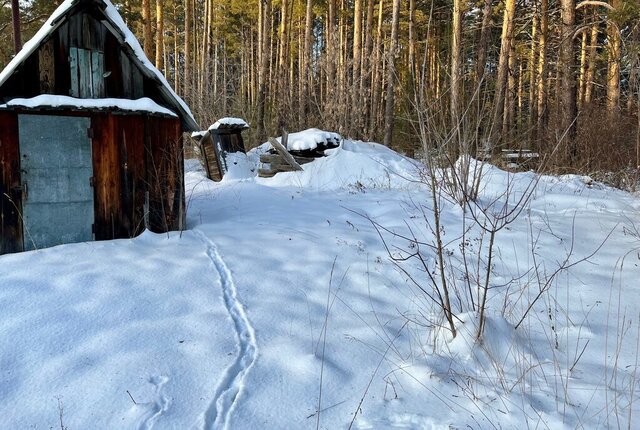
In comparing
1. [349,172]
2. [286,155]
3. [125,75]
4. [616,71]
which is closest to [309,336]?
[125,75]

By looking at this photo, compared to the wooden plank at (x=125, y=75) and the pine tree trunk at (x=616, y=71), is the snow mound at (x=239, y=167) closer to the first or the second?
the wooden plank at (x=125, y=75)

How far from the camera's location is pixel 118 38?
591cm

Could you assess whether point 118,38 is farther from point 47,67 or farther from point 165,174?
point 165,174

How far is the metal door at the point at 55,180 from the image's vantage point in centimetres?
557

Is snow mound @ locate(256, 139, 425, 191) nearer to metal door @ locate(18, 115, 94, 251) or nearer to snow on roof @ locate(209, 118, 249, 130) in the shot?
snow on roof @ locate(209, 118, 249, 130)

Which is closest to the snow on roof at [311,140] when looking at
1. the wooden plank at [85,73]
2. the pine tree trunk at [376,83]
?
the pine tree trunk at [376,83]

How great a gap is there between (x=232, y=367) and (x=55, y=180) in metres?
4.23

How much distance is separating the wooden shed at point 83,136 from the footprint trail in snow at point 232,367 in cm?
251

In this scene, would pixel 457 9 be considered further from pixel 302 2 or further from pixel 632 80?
pixel 302 2

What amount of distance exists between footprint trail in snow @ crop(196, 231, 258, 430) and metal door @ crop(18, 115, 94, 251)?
8.65 ft

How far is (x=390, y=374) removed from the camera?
2990mm

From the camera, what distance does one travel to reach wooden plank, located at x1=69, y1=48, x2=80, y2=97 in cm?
576

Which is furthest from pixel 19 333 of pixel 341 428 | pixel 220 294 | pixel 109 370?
pixel 341 428

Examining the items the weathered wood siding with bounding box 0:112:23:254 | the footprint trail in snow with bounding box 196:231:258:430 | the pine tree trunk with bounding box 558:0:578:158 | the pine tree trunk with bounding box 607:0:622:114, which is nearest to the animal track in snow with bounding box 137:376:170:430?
the footprint trail in snow with bounding box 196:231:258:430
